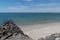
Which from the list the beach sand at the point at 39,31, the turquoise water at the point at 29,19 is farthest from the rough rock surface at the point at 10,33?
the turquoise water at the point at 29,19

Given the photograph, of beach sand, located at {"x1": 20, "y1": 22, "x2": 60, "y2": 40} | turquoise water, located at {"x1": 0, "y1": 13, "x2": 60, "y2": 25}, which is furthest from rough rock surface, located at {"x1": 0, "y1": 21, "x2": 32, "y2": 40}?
turquoise water, located at {"x1": 0, "y1": 13, "x2": 60, "y2": 25}

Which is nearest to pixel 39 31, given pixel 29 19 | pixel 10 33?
→ pixel 10 33

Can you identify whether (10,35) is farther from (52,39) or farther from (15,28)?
(52,39)

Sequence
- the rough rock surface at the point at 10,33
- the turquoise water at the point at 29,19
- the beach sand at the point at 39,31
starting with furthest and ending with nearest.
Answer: the turquoise water at the point at 29,19
the beach sand at the point at 39,31
the rough rock surface at the point at 10,33

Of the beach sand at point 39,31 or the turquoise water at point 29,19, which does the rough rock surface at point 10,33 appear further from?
the turquoise water at point 29,19

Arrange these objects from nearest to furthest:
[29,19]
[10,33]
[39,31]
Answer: [10,33] → [39,31] → [29,19]

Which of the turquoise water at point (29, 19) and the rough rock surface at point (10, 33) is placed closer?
the rough rock surface at point (10, 33)

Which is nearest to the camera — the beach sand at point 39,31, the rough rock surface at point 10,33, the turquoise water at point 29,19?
the rough rock surface at point 10,33

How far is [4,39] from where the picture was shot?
10.8 feet

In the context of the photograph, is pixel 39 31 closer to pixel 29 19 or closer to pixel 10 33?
pixel 10 33

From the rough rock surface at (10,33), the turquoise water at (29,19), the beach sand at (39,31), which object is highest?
the rough rock surface at (10,33)

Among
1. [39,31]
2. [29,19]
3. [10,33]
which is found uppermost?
[10,33]

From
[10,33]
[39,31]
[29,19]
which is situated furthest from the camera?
[29,19]

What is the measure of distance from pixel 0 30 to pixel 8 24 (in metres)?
0.21
